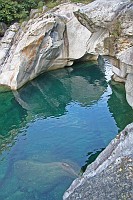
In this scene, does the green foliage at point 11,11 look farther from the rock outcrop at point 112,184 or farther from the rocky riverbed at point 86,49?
the rock outcrop at point 112,184

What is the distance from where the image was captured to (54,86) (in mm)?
26547

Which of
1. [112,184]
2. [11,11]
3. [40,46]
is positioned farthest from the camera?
[11,11]

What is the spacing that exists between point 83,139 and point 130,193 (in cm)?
1009

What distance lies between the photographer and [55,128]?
61.3ft

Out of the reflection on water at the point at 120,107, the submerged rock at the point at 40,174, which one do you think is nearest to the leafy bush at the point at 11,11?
the reflection on water at the point at 120,107

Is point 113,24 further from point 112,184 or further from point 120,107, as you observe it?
point 112,184

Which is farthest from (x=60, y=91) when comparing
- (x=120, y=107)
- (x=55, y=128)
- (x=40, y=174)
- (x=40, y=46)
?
(x=40, y=174)

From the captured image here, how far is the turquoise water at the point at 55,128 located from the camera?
13375 millimetres

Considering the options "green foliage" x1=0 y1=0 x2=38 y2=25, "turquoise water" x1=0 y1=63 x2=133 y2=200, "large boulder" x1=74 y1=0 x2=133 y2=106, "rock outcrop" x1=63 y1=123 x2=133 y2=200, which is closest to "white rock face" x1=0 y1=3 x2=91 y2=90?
"turquoise water" x1=0 y1=63 x2=133 y2=200

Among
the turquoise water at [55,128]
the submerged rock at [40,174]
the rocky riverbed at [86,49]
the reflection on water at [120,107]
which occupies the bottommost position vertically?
the reflection on water at [120,107]

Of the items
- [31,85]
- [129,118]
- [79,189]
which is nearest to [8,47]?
[31,85]

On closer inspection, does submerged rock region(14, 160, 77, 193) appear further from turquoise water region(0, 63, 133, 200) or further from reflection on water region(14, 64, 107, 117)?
reflection on water region(14, 64, 107, 117)

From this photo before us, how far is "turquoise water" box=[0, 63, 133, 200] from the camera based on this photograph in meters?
13.4

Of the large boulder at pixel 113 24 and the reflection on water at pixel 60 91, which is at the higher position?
the large boulder at pixel 113 24
